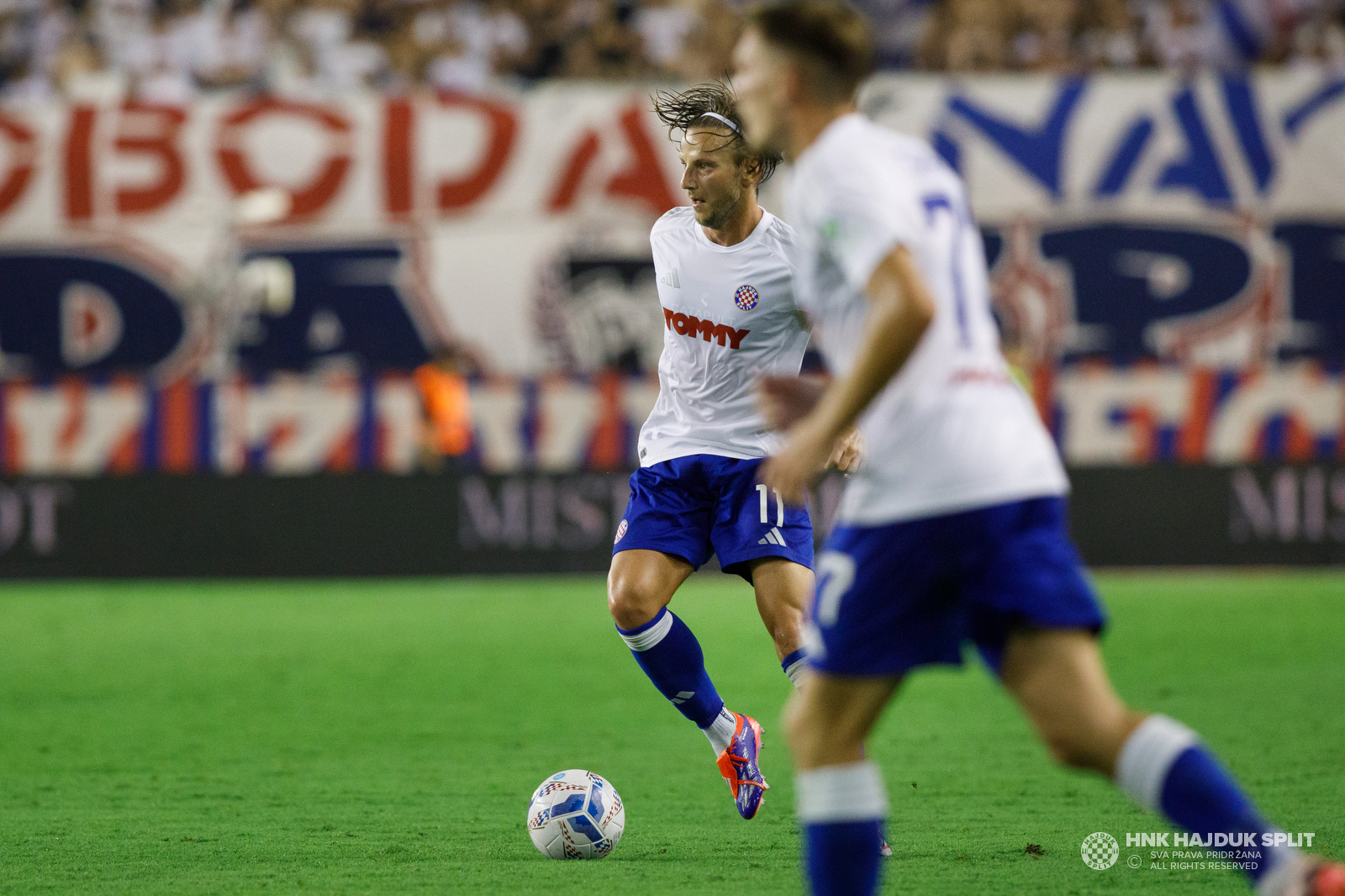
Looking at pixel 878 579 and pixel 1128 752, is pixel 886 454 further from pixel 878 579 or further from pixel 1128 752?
pixel 1128 752

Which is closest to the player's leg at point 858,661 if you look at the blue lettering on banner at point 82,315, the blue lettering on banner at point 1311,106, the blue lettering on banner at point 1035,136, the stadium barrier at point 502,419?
the stadium barrier at point 502,419

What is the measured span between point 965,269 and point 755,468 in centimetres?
217

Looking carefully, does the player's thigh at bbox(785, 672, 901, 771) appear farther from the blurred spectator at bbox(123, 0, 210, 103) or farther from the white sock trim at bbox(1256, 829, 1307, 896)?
the blurred spectator at bbox(123, 0, 210, 103)

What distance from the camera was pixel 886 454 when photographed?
318 centimetres

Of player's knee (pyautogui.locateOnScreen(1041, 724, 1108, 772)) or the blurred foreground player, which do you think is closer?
player's knee (pyautogui.locateOnScreen(1041, 724, 1108, 772))

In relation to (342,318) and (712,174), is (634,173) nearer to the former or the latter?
(342,318)

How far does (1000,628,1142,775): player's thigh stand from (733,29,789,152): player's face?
1.12 m

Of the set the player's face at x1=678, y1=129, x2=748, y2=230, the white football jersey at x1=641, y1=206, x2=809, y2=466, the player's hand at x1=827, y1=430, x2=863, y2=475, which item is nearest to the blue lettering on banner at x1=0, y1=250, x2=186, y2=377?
the white football jersey at x1=641, y1=206, x2=809, y2=466

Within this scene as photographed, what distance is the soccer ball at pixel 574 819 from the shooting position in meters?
4.88

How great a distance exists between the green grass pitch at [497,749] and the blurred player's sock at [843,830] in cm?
125

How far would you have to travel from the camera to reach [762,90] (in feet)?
10.8

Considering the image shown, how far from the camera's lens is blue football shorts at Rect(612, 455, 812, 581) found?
5242 mm

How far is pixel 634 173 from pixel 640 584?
36.3 feet

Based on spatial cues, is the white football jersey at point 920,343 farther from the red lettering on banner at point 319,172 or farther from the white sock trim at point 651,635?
the red lettering on banner at point 319,172
